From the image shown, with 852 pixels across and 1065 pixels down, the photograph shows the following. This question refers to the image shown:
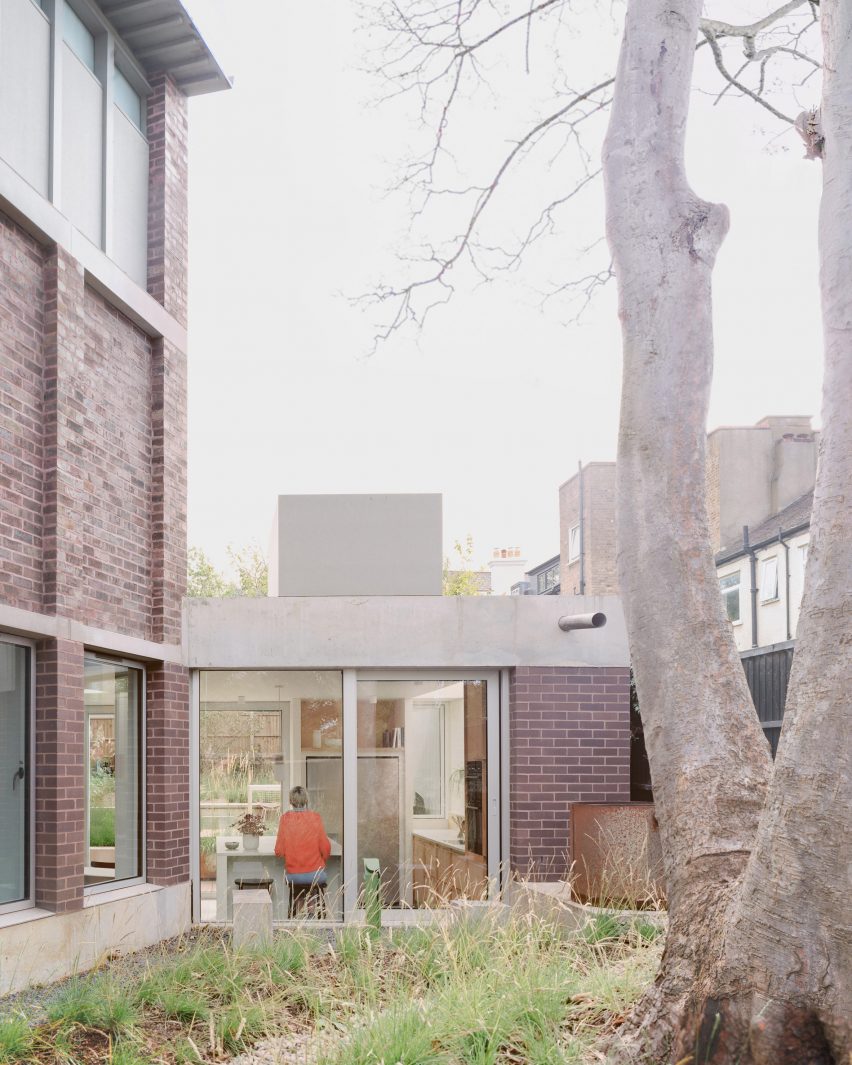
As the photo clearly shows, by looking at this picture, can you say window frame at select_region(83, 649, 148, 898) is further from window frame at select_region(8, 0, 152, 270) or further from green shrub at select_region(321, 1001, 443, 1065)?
green shrub at select_region(321, 1001, 443, 1065)

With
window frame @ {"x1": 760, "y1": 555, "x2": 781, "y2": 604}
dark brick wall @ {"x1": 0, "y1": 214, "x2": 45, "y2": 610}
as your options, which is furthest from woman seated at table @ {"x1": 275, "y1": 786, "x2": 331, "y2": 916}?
window frame @ {"x1": 760, "y1": 555, "x2": 781, "y2": 604}

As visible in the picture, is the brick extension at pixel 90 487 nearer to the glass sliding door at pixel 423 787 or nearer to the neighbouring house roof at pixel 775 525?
the glass sliding door at pixel 423 787

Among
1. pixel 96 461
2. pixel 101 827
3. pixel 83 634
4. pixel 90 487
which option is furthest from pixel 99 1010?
pixel 96 461

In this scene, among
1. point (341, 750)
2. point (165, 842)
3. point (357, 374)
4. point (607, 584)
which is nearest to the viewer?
point (165, 842)

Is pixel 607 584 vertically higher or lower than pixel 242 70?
lower

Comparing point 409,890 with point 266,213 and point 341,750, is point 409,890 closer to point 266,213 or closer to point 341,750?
point 341,750

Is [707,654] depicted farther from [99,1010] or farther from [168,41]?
[168,41]

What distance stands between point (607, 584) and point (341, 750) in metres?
23.8

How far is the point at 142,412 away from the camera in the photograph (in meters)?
10.9

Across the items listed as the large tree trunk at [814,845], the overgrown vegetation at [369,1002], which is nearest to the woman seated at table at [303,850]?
the overgrown vegetation at [369,1002]

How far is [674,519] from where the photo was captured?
15.6ft

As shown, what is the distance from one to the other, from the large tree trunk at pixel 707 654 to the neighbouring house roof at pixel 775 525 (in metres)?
19.9

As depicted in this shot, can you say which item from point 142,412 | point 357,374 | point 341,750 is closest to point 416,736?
point 341,750

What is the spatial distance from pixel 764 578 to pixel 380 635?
1626 cm
